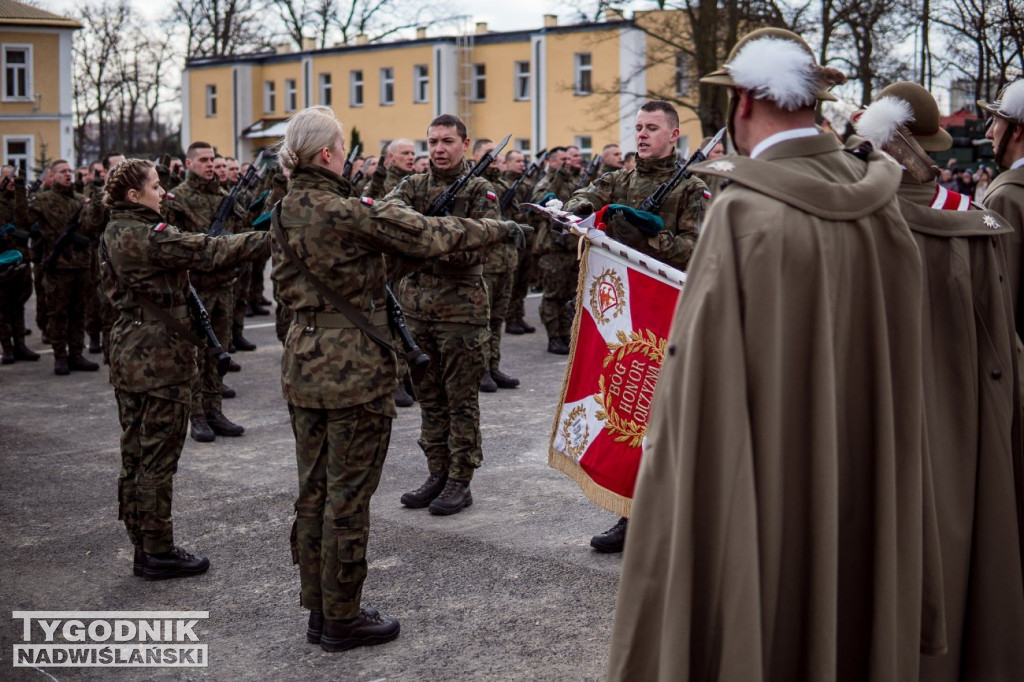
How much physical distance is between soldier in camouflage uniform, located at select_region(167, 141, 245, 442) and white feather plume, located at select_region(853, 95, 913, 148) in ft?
14.3

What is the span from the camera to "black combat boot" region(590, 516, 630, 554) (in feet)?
18.9

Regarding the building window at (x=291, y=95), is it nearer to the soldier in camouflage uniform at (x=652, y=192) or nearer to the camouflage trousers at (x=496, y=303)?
the camouflage trousers at (x=496, y=303)

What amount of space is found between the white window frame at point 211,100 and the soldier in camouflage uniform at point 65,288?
45549mm

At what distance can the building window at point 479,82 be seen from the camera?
46.8m

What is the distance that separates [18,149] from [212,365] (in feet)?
135

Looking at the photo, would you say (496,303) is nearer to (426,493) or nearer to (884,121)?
(426,493)

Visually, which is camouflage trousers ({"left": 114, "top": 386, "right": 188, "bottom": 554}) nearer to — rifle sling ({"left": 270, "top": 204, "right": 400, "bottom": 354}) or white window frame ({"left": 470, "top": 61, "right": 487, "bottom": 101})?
rifle sling ({"left": 270, "top": 204, "right": 400, "bottom": 354})

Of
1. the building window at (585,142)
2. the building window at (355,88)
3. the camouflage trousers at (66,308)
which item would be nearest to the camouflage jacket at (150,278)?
the camouflage trousers at (66,308)

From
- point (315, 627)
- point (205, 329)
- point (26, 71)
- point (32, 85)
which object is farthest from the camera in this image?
point (26, 71)

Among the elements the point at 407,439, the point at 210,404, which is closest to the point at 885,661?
the point at 407,439

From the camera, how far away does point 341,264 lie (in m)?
4.54

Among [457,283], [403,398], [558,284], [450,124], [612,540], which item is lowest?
[612,540]

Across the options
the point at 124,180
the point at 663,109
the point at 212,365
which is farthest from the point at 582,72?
the point at 124,180

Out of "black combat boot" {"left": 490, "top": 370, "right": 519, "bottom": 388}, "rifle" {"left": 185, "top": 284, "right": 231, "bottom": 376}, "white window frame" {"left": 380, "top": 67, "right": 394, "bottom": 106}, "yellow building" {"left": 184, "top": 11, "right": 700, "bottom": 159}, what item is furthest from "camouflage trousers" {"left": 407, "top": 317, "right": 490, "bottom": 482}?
"white window frame" {"left": 380, "top": 67, "right": 394, "bottom": 106}
